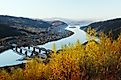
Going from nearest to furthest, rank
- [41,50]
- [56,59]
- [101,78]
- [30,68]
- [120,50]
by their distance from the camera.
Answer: [101,78] → [56,59] → [120,50] → [30,68] → [41,50]

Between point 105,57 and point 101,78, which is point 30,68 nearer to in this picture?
point 105,57

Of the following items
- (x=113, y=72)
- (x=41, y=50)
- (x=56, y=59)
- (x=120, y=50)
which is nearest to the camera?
(x=113, y=72)

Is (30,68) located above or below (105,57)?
below

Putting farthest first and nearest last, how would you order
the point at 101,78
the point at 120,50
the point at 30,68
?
the point at 30,68 → the point at 120,50 → the point at 101,78

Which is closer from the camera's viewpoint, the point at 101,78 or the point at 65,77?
the point at 101,78

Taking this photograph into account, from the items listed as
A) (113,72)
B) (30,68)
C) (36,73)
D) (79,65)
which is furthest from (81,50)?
(30,68)

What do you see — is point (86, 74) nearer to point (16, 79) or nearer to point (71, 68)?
point (71, 68)

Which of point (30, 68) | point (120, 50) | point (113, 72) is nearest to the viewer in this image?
point (113, 72)

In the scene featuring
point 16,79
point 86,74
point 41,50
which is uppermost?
point 86,74

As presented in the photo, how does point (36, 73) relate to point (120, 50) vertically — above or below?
below

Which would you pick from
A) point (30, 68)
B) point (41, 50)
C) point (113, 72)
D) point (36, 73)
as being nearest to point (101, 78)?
point (113, 72)
